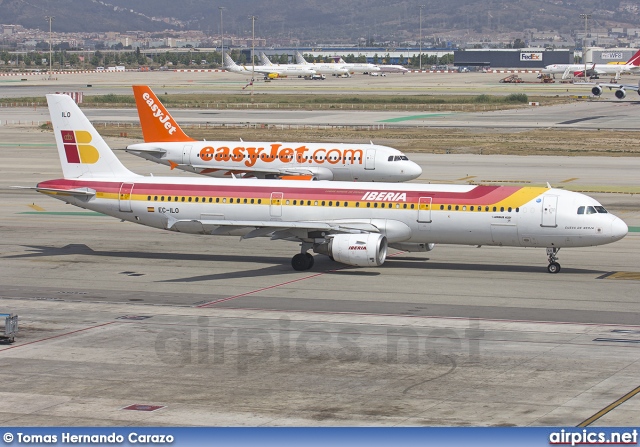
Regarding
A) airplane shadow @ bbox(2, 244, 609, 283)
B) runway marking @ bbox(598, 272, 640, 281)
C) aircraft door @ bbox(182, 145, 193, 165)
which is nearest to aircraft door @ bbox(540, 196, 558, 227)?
airplane shadow @ bbox(2, 244, 609, 283)

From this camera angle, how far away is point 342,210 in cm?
4644

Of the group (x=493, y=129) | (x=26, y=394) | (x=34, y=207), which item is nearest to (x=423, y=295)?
(x=26, y=394)

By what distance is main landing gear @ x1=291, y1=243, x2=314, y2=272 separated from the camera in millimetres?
46500

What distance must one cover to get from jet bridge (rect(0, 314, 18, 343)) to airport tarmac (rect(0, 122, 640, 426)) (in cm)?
46

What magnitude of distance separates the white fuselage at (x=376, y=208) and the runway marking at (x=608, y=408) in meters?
17.0

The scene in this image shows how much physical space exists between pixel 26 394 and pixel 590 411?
49.3ft

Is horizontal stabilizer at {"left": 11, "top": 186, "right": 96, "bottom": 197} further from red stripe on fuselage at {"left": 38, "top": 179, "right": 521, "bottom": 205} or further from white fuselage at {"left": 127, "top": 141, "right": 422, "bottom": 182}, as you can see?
white fuselage at {"left": 127, "top": 141, "right": 422, "bottom": 182}

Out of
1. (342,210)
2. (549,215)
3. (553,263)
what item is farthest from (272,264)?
(549,215)

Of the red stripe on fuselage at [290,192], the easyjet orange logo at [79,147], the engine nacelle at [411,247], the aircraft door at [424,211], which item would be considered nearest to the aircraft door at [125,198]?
the red stripe on fuselage at [290,192]

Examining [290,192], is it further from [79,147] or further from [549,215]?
[549,215]

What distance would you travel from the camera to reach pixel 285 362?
30906 mm

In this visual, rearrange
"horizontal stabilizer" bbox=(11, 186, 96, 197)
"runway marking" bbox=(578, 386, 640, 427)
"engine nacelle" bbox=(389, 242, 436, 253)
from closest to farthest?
"runway marking" bbox=(578, 386, 640, 427)
"engine nacelle" bbox=(389, 242, 436, 253)
"horizontal stabilizer" bbox=(11, 186, 96, 197)

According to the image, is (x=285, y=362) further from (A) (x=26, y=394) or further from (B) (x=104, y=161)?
(B) (x=104, y=161)

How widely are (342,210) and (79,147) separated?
46.5 ft
